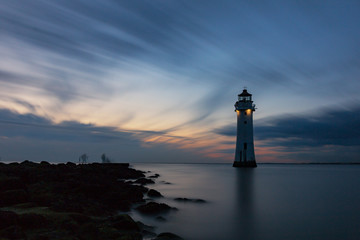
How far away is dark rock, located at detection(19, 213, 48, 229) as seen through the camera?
6.29 meters

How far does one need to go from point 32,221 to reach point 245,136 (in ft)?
135

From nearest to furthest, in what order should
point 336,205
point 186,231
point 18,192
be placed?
point 18,192 → point 186,231 → point 336,205

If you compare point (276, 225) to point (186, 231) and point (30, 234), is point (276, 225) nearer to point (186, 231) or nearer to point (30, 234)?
point (186, 231)

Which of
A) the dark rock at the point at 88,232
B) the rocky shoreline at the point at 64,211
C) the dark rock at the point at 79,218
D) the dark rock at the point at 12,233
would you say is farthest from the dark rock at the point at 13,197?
the dark rock at the point at 88,232

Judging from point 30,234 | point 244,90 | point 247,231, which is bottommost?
point 247,231

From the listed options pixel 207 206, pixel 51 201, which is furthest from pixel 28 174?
pixel 207 206

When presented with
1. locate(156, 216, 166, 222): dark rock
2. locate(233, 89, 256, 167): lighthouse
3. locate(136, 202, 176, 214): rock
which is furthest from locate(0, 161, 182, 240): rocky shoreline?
locate(233, 89, 256, 167): lighthouse

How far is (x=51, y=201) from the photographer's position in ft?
30.1

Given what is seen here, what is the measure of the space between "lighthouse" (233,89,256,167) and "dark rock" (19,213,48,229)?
134ft

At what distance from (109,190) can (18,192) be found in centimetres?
479

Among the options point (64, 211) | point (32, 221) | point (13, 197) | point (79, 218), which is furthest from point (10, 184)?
point (79, 218)

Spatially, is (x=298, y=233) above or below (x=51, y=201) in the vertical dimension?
below

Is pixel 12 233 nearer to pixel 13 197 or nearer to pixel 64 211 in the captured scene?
pixel 64 211

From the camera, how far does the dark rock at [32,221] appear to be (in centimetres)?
629
